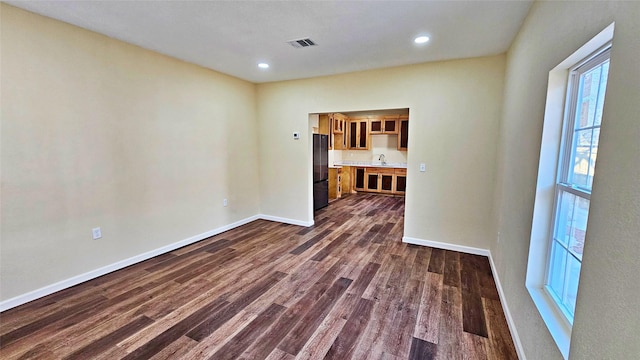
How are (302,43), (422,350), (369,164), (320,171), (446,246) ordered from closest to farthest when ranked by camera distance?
(422,350), (302,43), (446,246), (320,171), (369,164)

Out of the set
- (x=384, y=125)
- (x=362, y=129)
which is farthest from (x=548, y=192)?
(x=362, y=129)

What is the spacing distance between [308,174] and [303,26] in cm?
264

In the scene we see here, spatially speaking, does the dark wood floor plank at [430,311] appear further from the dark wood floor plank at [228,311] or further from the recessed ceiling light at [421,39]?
the recessed ceiling light at [421,39]

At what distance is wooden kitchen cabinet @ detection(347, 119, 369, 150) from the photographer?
7871mm

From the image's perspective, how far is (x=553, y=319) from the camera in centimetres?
144

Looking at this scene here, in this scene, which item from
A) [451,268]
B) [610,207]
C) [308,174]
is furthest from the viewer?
[308,174]

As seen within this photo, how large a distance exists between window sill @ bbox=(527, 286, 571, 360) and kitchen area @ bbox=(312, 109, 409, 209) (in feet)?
18.2

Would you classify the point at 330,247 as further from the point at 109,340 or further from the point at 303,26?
the point at 303,26

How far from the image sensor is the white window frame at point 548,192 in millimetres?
1549

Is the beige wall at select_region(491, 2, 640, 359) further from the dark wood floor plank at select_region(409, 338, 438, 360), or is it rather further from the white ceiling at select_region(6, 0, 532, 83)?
the white ceiling at select_region(6, 0, 532, 83)

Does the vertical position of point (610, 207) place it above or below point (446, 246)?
above

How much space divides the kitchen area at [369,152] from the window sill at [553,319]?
5.54m

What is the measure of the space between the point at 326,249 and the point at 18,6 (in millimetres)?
3977

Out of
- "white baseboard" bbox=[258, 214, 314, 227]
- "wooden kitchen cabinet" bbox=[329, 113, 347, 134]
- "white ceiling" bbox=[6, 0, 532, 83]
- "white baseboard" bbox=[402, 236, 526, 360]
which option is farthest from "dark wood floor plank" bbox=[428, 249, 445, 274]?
"wooden kitchen cabinet" bbox=[329, 113, 347, 134]
